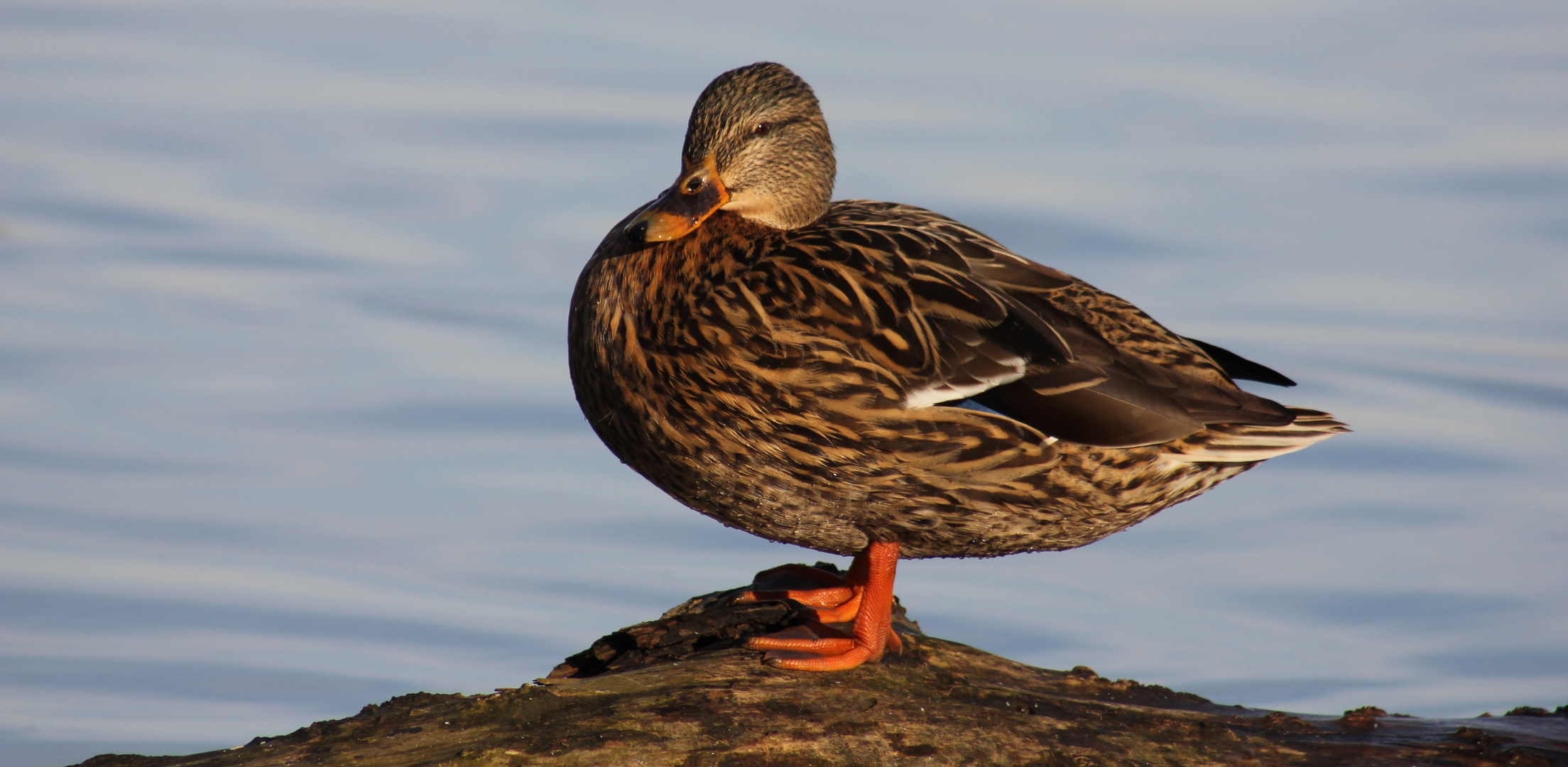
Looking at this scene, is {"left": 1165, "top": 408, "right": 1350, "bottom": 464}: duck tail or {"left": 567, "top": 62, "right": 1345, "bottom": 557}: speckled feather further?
{"left": 1165, "top": 408, "right": 1350, "bottom": 464}: duck tail

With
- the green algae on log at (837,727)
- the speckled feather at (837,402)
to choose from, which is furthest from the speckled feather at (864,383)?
the green algae on log at (837,727)

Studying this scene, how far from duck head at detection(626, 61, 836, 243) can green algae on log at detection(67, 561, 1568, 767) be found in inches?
60.2

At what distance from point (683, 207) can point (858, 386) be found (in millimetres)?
972

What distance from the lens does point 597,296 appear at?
5.06 meters

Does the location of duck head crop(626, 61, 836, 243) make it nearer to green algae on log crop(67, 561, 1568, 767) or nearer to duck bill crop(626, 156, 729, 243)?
duck bill crop(626, 156, 729, 243)

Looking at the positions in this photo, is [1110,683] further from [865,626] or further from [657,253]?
[657,253]

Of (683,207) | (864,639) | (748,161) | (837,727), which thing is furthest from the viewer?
(748,161)

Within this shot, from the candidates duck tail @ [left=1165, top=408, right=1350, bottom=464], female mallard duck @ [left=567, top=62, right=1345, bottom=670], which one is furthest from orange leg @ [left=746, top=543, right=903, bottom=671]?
duck tail @ [left=1165, top=408, right=1350, bottom=464]

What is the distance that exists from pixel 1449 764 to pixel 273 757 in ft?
12.0

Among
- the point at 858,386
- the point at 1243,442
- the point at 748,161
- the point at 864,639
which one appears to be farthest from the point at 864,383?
the point at 1243,442

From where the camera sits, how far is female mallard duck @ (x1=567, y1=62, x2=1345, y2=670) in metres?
4.62

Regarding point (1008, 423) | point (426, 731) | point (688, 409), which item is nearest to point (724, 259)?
point (688, 409)

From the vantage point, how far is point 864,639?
4.71 m

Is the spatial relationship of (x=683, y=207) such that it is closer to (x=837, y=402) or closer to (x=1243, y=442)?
(x=837, y=402)
